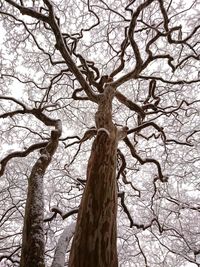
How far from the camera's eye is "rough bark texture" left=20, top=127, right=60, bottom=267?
3.19 m

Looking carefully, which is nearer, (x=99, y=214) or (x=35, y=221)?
(x=99, y=214)

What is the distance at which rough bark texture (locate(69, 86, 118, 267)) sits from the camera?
8.48 ft

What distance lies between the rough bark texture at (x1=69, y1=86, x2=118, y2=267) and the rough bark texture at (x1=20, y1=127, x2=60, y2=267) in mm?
672

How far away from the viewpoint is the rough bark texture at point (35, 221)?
3.19 m

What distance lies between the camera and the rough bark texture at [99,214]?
102 inches

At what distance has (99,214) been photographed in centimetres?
297

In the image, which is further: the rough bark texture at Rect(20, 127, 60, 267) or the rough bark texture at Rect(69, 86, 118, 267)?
the rough bark texture at Rect(20, 127, 60, 267)

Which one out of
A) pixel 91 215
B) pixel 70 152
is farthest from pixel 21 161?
pixel 91 215

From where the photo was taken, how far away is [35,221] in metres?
3.63

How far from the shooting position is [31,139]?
31.4ft

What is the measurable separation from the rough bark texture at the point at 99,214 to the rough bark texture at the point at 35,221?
0.67m

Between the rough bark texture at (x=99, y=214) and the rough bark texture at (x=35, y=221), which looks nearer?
the rough bark texture at (x=99, y=214)

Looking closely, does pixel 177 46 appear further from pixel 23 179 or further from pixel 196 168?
pixel 23 179

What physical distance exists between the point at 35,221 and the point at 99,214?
105 centimetres
